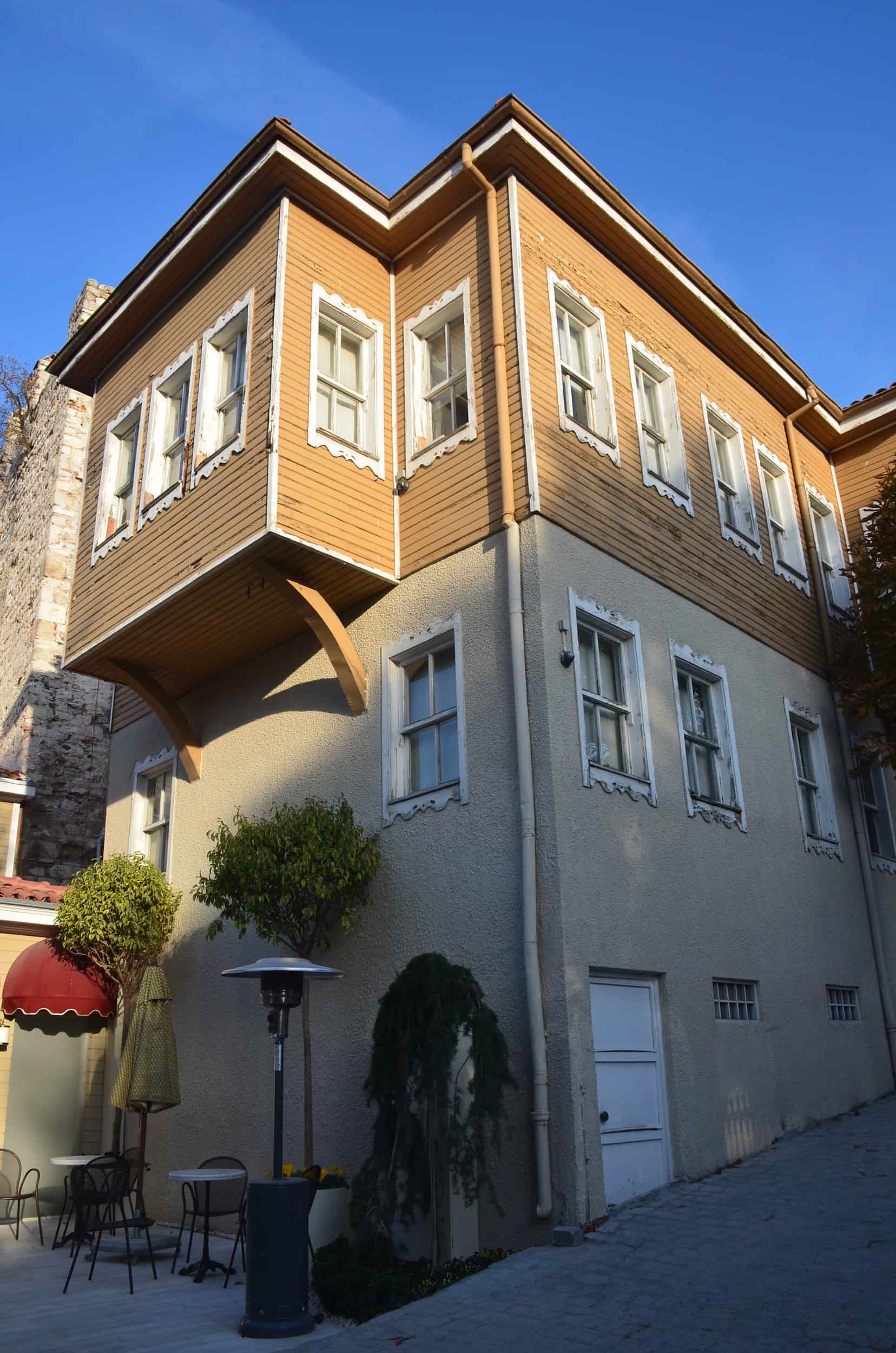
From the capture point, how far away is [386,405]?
11656 millimetres

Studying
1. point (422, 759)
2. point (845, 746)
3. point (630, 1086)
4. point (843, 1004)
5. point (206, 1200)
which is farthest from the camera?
point (845, 746)

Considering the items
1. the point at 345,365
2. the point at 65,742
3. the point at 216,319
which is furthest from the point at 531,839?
the point at 65,742

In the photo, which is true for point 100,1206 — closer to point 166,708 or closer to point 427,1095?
point 427,1095

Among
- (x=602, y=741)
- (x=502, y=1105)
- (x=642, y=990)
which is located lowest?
(x=502, y=1105)

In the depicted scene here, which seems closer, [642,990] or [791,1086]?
[642,990]

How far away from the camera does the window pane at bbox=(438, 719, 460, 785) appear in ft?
32.2

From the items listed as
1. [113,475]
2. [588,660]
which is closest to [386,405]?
[588,660]

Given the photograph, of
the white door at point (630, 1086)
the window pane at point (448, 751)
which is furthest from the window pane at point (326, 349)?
the white door at point (630, 1086)

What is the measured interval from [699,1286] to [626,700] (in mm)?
5072

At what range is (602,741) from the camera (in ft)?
32.3

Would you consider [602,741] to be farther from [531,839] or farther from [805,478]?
[805,478]

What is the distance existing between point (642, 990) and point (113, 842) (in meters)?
7.95

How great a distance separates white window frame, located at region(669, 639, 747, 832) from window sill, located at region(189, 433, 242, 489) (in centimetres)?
471

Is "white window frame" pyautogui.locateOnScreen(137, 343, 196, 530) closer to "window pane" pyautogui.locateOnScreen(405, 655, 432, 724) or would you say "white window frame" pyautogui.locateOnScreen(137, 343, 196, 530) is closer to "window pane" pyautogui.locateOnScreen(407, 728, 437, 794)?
"window pane" pyautogui.locateOnScreen(405, 655, 432, 724)
